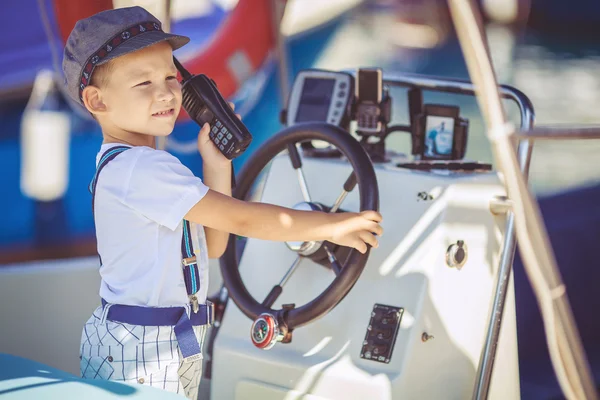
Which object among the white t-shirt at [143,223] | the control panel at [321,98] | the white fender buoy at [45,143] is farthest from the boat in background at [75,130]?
the white t-shirt at [143,223]

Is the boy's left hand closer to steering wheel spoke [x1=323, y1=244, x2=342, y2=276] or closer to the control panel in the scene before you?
steering wheel spoke [x1=323, y1=244, x2=342, y2=276]

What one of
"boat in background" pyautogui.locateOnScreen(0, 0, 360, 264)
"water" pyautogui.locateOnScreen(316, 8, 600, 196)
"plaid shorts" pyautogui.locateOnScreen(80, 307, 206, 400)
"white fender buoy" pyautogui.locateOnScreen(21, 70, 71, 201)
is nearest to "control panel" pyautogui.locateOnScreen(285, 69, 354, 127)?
"plaid shorts" pyautogui.locateOnScreen(80, 307, 206, 400)

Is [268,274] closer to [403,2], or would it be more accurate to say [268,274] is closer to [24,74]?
[24,74]

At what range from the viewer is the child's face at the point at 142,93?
1.53 metres

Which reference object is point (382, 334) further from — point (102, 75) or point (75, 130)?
point (75, 130)

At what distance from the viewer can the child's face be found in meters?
1.53

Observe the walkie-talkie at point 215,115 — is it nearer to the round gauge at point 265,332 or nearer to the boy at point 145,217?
the boy at point 145,217

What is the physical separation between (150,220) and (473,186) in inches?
34.3

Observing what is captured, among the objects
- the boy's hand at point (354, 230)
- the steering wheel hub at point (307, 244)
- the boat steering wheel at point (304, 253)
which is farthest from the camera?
the steering wheel hub at point (307, 244)

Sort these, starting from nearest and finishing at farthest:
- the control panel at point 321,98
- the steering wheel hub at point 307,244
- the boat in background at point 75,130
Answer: the steering wheel hub at point 307,244 < the control panel at point 321,98 < the boat in background at point 75,130

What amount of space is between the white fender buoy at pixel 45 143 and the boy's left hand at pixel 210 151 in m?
1.94

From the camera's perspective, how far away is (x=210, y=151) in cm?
168

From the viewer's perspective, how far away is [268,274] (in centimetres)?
221

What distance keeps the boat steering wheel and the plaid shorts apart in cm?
31
